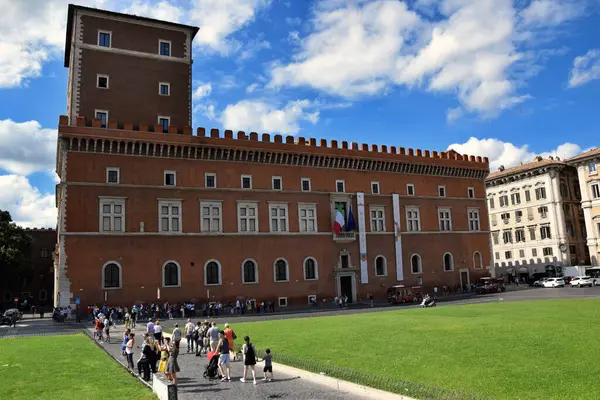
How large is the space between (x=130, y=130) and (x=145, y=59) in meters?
7.43

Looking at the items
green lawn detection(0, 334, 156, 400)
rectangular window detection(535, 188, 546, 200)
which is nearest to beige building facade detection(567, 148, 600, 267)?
rectangular window detection(535, 188, 546, 200)

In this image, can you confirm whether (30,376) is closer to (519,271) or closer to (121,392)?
(121,392)

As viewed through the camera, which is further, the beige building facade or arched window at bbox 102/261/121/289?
the beige building facade

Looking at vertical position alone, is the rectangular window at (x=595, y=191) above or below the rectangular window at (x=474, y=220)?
above

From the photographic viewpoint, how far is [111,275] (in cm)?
3481

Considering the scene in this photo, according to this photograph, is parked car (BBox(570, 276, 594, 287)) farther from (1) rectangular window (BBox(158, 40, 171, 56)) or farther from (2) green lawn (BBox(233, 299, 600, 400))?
(1) rectangular window (BBox(158, 40, 171, 56))

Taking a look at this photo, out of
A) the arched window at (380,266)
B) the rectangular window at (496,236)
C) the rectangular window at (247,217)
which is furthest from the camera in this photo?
the rectangular window at (496,236)

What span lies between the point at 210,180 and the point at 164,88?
8.63 metres

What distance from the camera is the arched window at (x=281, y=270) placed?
4075 centimetres

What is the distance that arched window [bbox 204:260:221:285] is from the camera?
37.9 m

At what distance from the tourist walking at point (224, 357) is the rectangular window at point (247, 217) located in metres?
25.8

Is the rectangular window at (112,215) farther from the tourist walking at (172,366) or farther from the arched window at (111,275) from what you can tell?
the tourist walking at (172,366)

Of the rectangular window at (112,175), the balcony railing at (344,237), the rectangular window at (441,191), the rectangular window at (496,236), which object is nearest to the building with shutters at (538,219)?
the rectangular window at (496,236)

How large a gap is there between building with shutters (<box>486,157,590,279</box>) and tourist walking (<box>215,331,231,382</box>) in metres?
52.2
